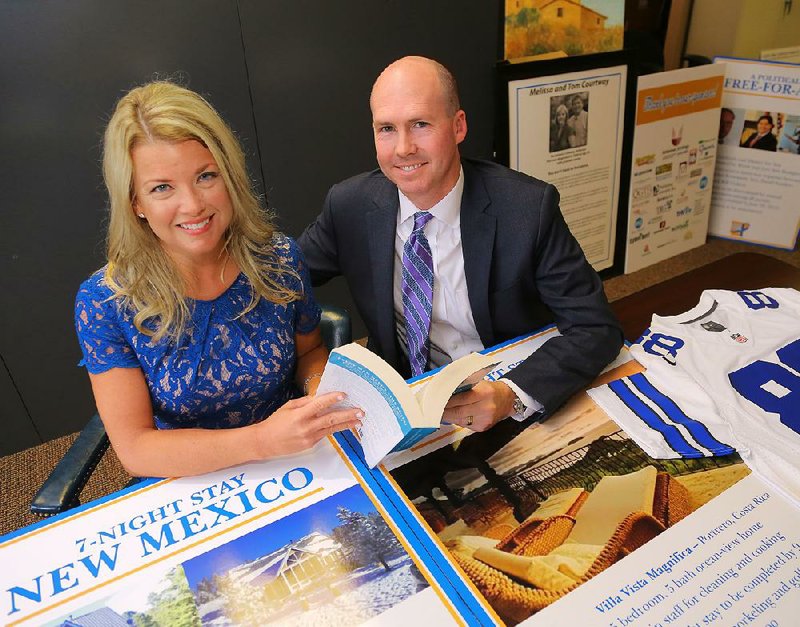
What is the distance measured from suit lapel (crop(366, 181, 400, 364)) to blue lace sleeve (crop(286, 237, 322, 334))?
0.68 feet

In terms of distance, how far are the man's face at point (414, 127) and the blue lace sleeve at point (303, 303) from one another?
33 cm

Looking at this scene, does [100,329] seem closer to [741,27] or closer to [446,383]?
[446,383]

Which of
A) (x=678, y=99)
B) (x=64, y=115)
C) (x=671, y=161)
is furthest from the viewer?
(x=671, y=161)

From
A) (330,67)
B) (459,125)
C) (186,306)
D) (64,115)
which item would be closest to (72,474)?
(186,306)

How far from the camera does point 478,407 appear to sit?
4.11 ft

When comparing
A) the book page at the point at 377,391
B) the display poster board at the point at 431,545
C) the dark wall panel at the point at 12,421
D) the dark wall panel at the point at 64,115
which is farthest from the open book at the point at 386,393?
the dark wall panel at the point at 12,421

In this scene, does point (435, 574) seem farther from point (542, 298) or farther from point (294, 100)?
point (294, 100)

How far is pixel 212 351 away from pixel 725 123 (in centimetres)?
364

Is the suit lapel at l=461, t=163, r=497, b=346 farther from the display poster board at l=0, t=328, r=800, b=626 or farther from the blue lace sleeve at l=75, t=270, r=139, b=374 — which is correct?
the blue lace sleeve at l=75, t=270, r=139, b=374

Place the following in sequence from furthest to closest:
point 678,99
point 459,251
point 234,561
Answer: point 678,99 → point 459,251 → point 234,561

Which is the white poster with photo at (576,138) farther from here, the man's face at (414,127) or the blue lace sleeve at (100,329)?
the blue lace sleeve at (100,329)

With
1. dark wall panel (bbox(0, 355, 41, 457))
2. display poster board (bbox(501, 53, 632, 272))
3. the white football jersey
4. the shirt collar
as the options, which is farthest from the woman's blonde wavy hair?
display poster board (bbox(501, 53, 632, 272))

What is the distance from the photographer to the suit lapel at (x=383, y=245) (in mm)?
1662

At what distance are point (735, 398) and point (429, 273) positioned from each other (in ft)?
2.61
